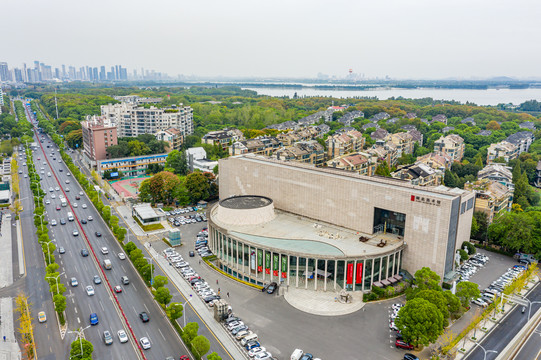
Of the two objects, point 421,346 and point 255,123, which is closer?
point 421,346

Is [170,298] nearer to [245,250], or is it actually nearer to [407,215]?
[245,250]

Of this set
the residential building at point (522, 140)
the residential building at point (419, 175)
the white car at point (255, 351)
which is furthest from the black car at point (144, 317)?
the residential building at point (522, 140)

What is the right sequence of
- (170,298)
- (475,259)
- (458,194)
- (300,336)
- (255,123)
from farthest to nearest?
(255,123) < (475,259) < (458,194) < (170,298) < (300,336)

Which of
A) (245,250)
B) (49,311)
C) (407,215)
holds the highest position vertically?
(407,215)

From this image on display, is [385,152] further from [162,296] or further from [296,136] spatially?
[162,296]

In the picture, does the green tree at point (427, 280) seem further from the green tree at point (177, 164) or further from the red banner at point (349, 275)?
the green tree at point (177, 164)

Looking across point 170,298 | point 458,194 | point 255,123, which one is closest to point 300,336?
point 170,298

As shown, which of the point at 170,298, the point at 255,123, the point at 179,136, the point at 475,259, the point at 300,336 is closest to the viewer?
the point at 300,336

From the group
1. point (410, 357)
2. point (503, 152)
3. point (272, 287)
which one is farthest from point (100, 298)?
point (503, 152)
